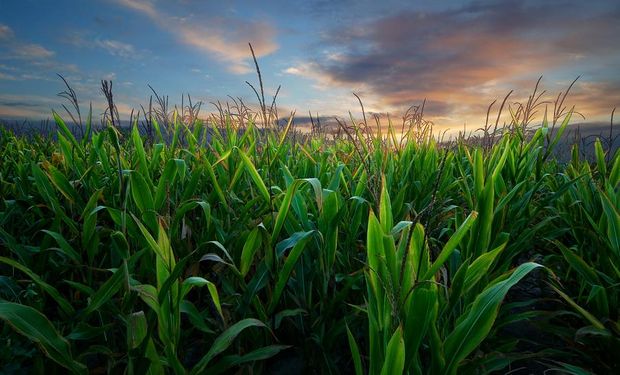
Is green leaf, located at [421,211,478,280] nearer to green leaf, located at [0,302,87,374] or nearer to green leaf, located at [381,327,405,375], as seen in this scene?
green leaf, located at [381,327,405,375]

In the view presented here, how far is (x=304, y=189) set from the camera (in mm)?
2180

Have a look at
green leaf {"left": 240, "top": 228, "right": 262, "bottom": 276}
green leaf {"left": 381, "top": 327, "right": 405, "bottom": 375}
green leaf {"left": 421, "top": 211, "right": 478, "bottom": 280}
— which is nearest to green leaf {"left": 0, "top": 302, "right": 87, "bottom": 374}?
green leaf {"left": 240, "top": 228, "right": 262, "bottom": 276}

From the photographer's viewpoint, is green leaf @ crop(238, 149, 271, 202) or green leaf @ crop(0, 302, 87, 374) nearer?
green leaf @ crop(0, 302, 87, 374)

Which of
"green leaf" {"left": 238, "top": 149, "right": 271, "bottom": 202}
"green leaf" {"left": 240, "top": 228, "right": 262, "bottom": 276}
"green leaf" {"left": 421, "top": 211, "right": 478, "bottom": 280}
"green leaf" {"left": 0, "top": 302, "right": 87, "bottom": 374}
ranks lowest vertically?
"green leaf" {"left": 0, "top": 302, "right": 87, "bottom": 374}

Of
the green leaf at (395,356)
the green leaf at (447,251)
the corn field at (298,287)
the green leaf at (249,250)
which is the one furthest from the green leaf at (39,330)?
the green leaf at (447,251)

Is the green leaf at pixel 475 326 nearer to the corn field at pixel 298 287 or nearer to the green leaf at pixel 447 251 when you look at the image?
the corn field at pixel 298 287

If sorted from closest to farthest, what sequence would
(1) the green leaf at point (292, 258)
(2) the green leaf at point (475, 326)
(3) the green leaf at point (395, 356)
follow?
(3) the green leaf at point (395, 356) < (2) the green leaf at point (475, 326) < (1) the green leaf at point (292, 258)

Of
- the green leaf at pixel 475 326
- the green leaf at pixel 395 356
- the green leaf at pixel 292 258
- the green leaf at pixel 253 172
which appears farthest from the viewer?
the green leaf at pixel 253 172

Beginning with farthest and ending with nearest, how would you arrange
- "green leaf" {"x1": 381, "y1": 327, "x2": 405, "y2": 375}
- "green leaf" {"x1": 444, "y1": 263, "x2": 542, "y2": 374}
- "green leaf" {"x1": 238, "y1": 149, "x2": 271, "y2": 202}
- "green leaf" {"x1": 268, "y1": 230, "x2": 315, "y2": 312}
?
1. "green leaf" {"x1": 238, "y1": 149, "x2": 271, "y2": 202}
2. "green leaf" {"x1": 268, "y1": 230, "x2": 315, "y2": 312}
3. "green leaf" {"x1": 444, "y1": 263, "x2": 542, "y2": 374}
4. "green leaf" {"x1": 381, "y1": 327, "x2": 405, "y2": 375}

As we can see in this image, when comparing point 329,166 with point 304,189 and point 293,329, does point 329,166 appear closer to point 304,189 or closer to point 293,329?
point 304,189

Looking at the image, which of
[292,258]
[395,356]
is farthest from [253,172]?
[395,356]

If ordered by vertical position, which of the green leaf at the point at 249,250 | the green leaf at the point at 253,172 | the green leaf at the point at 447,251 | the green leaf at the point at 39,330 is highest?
the green leaf at the point at 253,172

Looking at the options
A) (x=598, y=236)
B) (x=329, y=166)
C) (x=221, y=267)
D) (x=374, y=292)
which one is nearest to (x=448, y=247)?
(x=374, y=292)

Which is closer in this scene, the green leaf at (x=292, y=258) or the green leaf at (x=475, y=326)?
the green leaf at (x=475, y=326)
